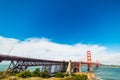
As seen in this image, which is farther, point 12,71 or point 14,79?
point 12,71

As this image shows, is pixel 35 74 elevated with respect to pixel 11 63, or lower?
lower

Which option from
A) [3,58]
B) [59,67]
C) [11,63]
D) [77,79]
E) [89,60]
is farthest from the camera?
[89,60]

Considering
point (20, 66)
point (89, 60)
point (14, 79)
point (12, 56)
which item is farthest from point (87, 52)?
point (14, 79)

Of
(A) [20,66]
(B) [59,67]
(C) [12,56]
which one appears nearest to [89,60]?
(B) [59,67]

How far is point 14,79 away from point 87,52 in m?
133

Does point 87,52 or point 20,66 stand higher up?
point 87,52

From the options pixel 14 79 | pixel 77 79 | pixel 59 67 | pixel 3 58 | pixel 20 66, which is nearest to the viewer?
pixel 14 79

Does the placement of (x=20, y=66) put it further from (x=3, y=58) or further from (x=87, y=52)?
(x=87, y=52)

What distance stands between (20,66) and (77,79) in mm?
33505

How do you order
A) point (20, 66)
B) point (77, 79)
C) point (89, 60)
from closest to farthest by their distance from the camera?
point (77, 79)
point (20, 66)
point (89, 60)

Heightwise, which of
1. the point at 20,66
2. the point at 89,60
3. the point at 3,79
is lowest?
the point at 3,79

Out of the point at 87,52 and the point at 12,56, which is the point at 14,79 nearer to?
the point at 12,56

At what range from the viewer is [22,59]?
78375 mm

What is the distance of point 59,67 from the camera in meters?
145
